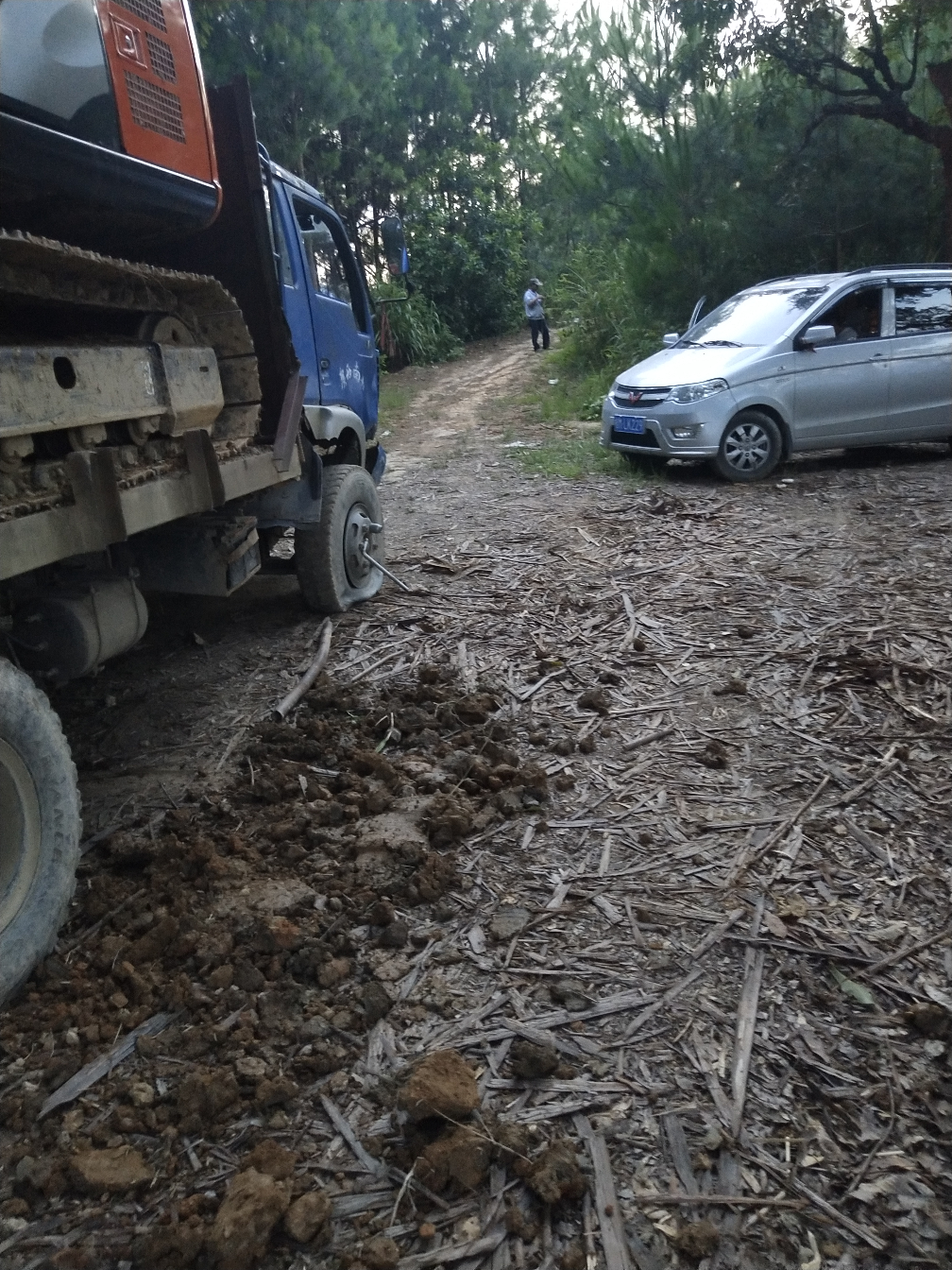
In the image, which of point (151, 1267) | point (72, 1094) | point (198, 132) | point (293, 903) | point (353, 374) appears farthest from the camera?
point (353, 374)

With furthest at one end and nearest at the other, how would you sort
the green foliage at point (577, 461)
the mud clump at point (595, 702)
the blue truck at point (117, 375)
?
the green foliage at point (577, 461)
the mud clump at point (595, 702)
the blue truck at point (117, 375)

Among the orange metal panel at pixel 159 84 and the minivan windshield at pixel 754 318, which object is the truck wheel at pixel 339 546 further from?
the minivan windshield at pixel 754 318

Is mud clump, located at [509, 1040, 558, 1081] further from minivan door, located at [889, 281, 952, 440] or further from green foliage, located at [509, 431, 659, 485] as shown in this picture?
minivan door, located at [889, 281, 952, 440]

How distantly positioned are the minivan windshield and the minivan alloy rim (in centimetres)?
88

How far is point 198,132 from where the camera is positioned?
3969 millimetres

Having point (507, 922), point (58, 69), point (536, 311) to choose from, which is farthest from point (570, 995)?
point (536, 311)

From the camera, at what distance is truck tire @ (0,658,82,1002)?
2.79 metres

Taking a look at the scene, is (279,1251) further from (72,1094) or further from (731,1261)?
(731,1261)

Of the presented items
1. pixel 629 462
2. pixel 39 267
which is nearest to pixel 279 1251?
pixel 39 267

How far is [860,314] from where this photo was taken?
31.6 ft

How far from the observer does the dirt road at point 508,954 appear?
219 cm

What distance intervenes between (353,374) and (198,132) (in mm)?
2922

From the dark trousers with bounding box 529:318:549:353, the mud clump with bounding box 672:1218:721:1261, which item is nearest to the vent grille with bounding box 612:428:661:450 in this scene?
the mud clump with bounding box 672:1218:721:1261

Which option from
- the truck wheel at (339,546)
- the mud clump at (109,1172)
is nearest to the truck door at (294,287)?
the truck wheel at (339,546)
